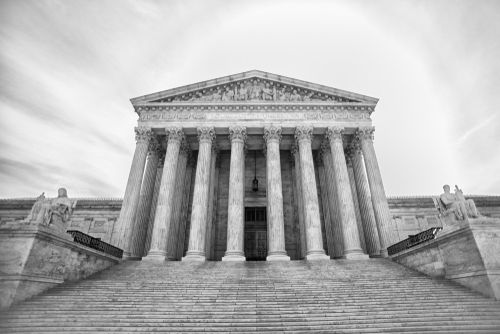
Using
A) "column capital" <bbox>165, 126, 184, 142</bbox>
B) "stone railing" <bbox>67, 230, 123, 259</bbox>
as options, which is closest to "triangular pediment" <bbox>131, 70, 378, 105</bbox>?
"column capital" <bbox>165, 126, 184, 142</bbox>

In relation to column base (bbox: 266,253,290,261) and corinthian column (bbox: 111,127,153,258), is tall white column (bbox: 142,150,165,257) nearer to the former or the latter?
corinthian column (bbox: 111,127,153,258)

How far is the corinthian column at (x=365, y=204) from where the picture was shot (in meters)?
18.9

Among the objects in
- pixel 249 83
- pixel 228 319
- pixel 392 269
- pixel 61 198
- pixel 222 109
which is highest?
pixel 249 83

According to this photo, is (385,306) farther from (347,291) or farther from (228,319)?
(228,319)

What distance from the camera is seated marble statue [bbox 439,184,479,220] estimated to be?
10.8m

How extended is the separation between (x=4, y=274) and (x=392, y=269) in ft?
53.2

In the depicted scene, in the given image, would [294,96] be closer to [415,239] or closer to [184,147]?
[184,147]

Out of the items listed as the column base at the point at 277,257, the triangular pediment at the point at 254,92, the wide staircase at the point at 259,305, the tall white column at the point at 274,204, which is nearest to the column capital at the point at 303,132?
the tall white column at the point at 274,204

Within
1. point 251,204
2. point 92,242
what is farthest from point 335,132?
point 92,242

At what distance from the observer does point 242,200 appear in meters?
18.4

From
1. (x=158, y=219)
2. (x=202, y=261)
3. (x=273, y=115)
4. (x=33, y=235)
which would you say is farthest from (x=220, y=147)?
(x=33, y=235)

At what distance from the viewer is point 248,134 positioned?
70.3ft

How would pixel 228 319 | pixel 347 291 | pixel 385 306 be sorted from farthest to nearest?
1. pixel 347 291
2. pixel 385 306
3. pixel 228 319

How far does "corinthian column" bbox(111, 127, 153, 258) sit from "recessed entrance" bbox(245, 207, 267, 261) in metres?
9.05
